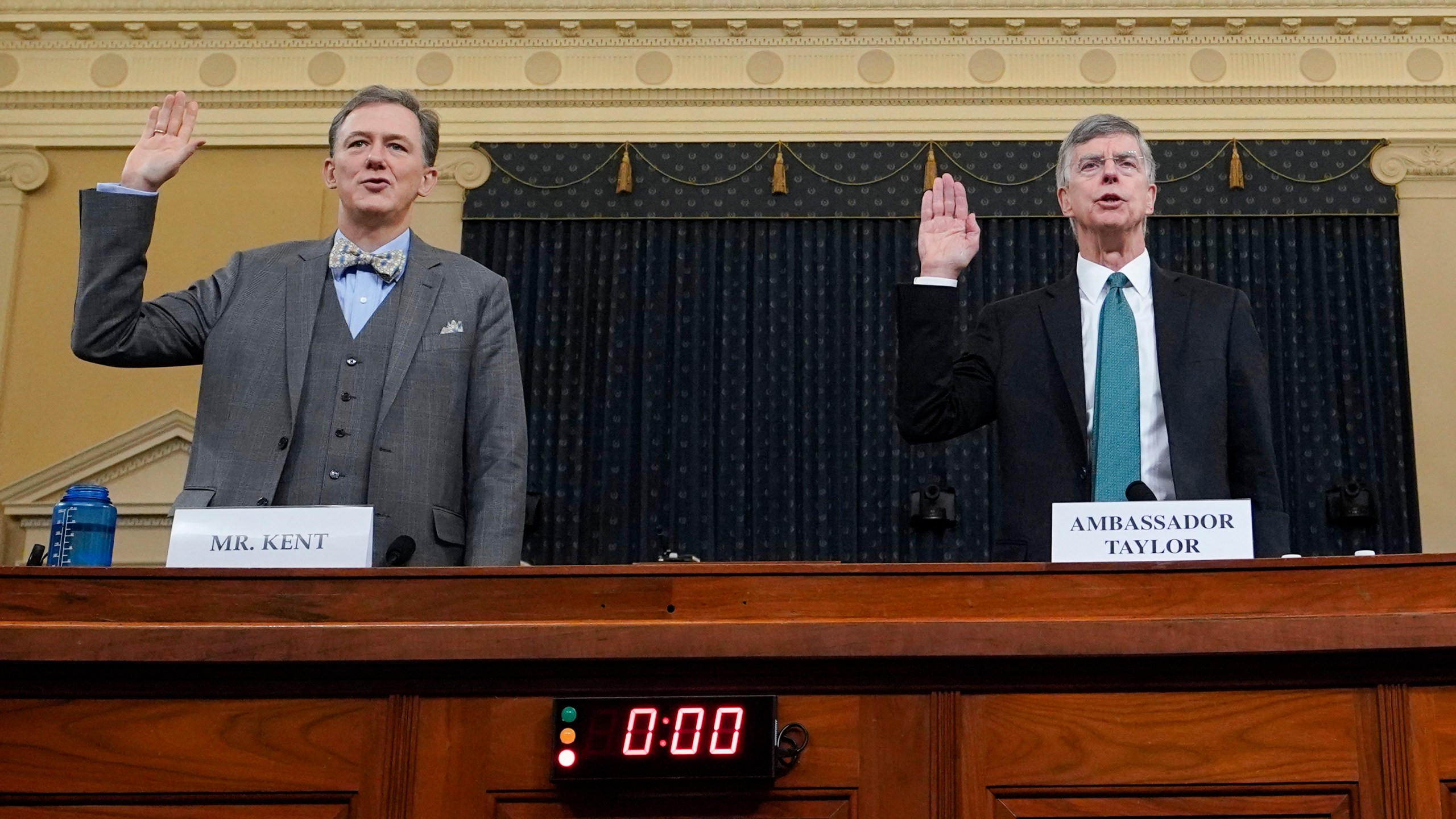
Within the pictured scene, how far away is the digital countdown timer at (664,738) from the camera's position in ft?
4.51

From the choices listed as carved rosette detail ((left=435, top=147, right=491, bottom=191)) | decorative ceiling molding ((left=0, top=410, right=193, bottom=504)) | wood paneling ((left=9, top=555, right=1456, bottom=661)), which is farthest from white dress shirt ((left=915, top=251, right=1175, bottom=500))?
decorative ceiling molding ((left=0, top=410, right=193, bottom=504))

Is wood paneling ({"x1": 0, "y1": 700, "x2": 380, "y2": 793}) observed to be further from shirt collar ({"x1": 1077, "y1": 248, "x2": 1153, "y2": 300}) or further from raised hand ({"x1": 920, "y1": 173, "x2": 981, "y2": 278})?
shirt collar ({"x1": 1077, "y1": 248, "x2": 1153, "y2": 300})

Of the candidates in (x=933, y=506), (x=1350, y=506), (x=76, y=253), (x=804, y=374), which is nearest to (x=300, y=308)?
(x=933, y=506)

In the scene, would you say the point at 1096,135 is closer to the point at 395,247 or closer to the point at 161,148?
the point at 395,247

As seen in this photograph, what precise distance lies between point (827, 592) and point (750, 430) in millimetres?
5105

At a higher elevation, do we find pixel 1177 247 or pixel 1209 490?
pixel 1177 247

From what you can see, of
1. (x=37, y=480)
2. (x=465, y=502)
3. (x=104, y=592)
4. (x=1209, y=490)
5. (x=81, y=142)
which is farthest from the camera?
(x=81, y=142)

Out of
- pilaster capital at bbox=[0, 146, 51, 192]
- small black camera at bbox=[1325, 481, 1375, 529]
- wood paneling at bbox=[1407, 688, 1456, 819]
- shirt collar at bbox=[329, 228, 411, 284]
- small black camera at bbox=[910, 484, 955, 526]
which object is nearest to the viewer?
wood paneling at bbox=[1407, 688, 1456, 819]

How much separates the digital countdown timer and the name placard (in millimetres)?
359

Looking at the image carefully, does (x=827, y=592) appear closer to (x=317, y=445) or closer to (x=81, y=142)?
(x=317, y=445)

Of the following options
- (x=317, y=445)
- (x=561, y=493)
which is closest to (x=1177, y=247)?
(x=561, y=493)

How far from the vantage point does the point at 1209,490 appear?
197 cm

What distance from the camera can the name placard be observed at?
1638 mm

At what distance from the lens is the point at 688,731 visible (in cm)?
139
